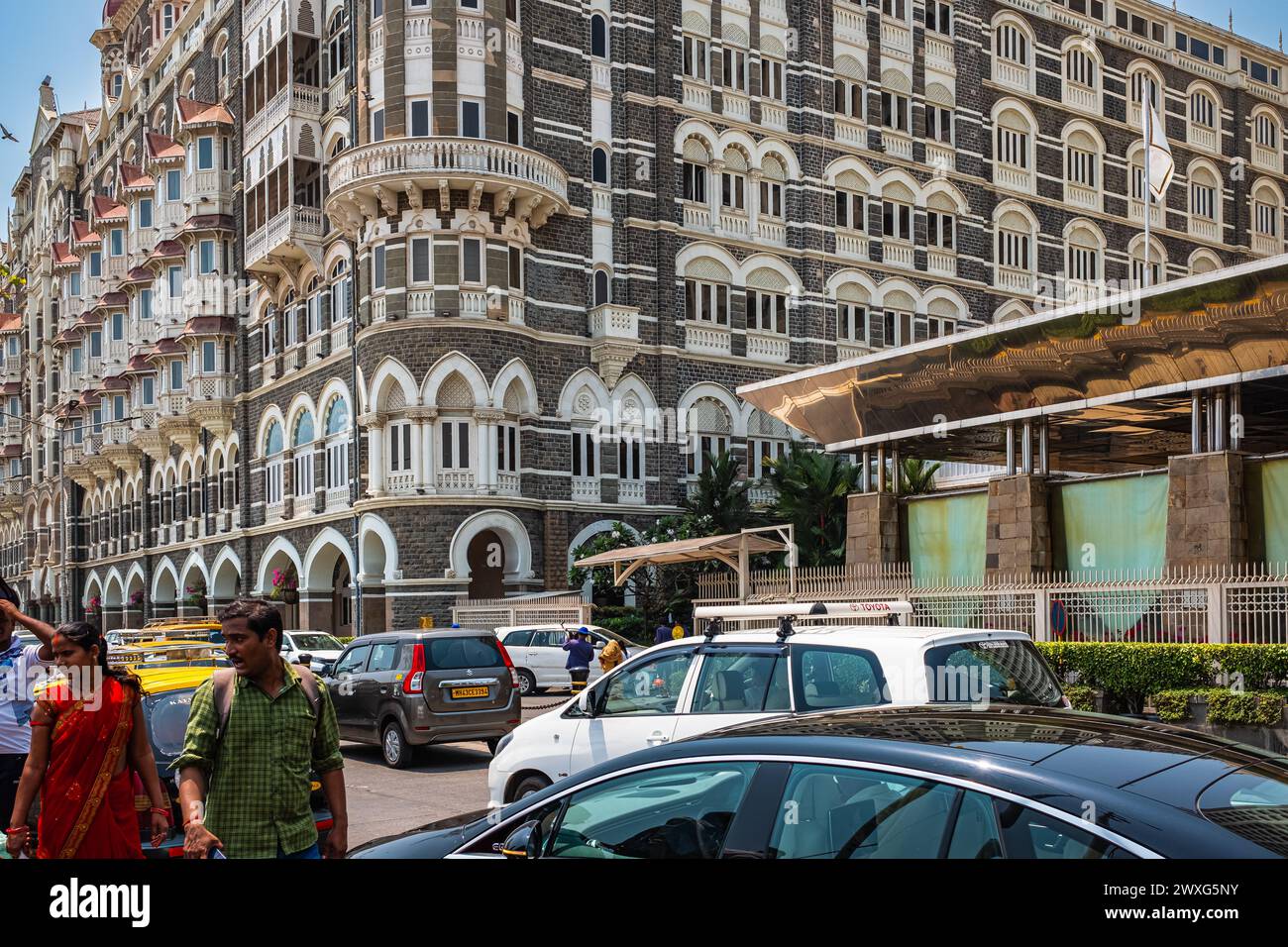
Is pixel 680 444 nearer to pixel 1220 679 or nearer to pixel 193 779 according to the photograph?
pixel 1220 679

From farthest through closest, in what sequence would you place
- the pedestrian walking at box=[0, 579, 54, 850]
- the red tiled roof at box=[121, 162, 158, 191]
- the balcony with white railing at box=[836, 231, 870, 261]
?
1. the red tiled roof at box=[121, 162, 158, 191]
2. the balcony with white railing at box=[836, 231, 870, 261]
3. the pedestrian walking at box=[0, 579, 54, 850]

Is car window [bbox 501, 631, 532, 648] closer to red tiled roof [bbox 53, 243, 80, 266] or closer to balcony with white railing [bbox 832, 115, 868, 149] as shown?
balcony with white railing [bbox 832, 115, 868, 149]

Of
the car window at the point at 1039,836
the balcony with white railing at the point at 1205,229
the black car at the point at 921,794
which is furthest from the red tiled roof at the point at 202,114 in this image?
the car window at the point at 1039,836

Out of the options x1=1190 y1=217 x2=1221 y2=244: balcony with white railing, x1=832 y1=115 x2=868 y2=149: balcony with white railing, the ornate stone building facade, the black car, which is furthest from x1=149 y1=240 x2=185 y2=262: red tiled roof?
the black car

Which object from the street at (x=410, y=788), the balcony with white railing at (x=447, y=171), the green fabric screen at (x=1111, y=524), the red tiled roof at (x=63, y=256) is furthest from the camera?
the red tiled roof at (x=63, y=256)

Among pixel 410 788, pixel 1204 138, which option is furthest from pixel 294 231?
pixel 1204 138

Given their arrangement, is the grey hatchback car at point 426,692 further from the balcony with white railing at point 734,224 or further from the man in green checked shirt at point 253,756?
the balcony with white railing at point 734,224

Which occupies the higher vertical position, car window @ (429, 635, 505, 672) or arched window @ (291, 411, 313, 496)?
arched window @ (291, 411, 313, 496)

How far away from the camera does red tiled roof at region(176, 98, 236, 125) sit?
42.6 meters

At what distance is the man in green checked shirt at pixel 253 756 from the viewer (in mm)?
4816

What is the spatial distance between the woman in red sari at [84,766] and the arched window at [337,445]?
30.2 meters

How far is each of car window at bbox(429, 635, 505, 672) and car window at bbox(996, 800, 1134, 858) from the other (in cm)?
1238

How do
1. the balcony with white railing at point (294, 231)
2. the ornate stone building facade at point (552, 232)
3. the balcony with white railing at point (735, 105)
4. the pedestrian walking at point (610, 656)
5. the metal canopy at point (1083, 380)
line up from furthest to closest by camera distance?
the balcony with white railing at point (735, 105)
the balcony with white railing at point (294, 231)
the ornate stone building facade at point (552, 232)
the pedestrian walking at point (610, 656)
the metal canopy at point (1083, 380)
